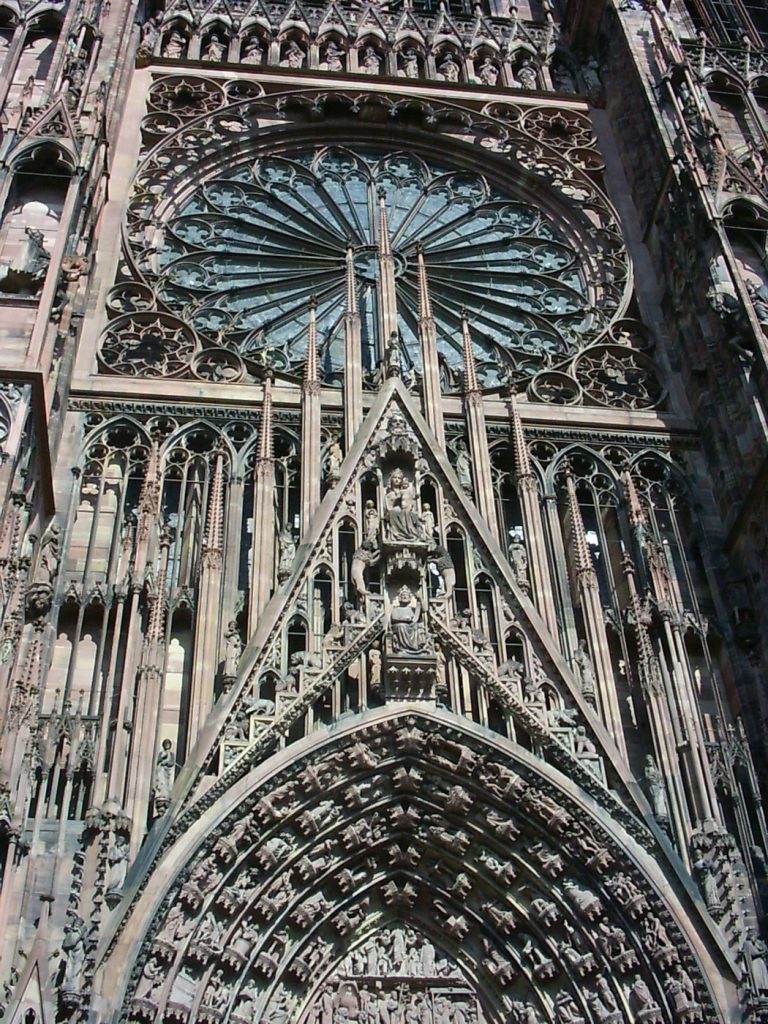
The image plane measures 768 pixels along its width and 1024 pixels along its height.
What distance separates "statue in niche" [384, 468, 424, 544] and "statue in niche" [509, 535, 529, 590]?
3.61 feet

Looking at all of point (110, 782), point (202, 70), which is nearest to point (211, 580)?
point (110, 782)

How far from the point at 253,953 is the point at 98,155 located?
30.9 feet

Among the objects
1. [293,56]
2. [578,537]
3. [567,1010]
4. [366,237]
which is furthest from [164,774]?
A: [293,56]

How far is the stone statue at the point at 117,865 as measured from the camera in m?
10.2

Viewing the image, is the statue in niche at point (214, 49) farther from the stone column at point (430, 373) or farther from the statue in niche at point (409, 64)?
Answer: the stone column at point (430, 373)

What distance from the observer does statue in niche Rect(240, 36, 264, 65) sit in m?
19.4

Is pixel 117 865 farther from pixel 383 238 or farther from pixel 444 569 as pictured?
pixel 383 238

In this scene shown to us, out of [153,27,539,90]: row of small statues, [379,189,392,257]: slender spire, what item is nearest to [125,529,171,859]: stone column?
[379,189,392,257]: slender spire

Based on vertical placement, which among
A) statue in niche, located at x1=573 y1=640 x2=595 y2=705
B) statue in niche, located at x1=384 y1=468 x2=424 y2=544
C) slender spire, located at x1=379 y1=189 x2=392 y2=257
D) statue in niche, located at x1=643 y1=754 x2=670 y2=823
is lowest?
statue in niche, located at x1=643 y1=754 x2=670 y2=823

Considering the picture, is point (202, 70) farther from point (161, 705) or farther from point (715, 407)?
point (161, 705)

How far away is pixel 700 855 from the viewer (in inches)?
435

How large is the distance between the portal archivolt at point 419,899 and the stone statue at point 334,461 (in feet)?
9.09

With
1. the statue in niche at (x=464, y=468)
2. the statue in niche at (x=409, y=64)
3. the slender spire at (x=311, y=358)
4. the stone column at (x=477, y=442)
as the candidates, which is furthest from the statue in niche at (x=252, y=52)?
the statue in niche at (x=464, y=468)

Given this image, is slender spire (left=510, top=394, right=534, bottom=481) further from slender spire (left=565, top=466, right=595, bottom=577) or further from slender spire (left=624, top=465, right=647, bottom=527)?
slender spire (left=624, top=465, right=647, bottom=527)
